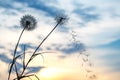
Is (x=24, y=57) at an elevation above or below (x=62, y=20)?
below

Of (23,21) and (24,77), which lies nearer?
(24,77)

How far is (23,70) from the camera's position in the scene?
743 cm

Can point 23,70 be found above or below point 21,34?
below

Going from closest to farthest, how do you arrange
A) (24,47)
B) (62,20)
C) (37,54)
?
(37,54) → (24,47) → (62,20)

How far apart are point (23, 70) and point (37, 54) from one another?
2.21 ft

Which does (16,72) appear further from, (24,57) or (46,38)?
(46,38)

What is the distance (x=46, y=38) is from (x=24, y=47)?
0.91m

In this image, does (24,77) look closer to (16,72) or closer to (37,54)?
(16,72)

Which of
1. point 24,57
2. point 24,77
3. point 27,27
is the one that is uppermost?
point 27,27

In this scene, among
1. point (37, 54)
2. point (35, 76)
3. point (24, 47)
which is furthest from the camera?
point (24, 47)

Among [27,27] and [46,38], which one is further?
[27,27]

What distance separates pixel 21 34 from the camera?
8141 mm

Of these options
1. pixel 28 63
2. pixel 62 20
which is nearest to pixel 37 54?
pixel 28 63

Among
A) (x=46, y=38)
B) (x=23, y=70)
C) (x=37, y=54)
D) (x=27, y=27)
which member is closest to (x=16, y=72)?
(x=23, y=70)
